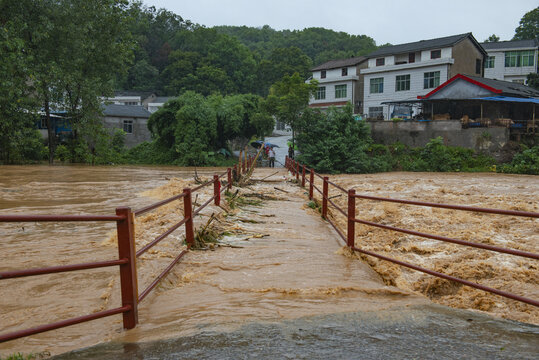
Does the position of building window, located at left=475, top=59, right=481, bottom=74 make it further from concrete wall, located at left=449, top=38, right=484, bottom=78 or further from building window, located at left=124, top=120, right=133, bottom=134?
building window, located at left=124, top=120, right=133, bottom=134

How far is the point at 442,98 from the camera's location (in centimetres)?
3616

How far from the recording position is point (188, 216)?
6.27 metres

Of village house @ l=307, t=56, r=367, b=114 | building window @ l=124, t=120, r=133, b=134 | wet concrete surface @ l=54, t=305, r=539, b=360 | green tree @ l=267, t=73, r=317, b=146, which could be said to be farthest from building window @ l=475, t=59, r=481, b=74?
wet concrete surface @ l=54, t=305, r=539, b=360

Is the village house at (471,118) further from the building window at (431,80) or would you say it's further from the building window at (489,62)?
the building window at (489,62)

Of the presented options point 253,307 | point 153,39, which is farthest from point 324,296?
point 153,39

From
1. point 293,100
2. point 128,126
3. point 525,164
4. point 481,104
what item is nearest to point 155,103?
point 128,126

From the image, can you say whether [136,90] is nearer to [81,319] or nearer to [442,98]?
[442,98]

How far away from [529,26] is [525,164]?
5338 centimetres

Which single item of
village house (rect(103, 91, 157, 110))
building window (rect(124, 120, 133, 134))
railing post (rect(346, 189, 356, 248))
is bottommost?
railing post (rect(346, 189, 356, 248))

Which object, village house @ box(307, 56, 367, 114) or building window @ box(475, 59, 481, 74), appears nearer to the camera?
building window @ box(475, 59, 481, 74)

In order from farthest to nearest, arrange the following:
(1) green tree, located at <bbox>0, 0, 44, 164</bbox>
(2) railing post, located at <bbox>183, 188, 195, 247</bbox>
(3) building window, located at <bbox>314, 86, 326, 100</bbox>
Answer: (3) building window, located at <bbox>314, 86, 326, 100</bbox>
(1) green tree, located at <bbox>0, 0, 44, 164</bbox>
(2) railing post, located at <bbox>183, 188, 195, 247</bbox>

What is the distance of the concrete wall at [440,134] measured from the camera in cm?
3222

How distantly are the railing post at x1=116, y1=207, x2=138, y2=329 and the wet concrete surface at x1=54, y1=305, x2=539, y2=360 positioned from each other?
408mm

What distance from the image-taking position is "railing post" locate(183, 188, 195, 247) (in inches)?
237
